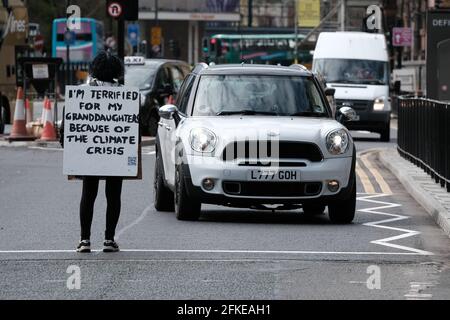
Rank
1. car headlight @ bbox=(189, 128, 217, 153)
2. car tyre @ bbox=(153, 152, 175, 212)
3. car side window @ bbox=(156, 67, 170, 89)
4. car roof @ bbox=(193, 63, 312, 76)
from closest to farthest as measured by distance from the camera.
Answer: car headlight @ bbox=(189, 128, 217, 153) < car roof @ bbox=(193, 63, 312, 76) < car tyre @ bbox=(153, 152, 175, 212) < car side window @ bbox=(156, 67, 170, 89)

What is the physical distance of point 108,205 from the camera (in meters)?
12.8

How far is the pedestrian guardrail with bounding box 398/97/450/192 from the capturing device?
19406 mm

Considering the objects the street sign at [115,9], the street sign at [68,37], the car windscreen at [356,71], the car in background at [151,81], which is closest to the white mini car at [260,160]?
the street sign at [115,9]

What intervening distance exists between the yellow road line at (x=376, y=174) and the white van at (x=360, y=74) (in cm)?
717

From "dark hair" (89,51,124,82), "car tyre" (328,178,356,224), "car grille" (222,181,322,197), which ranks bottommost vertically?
"car tyre" (328,178,356,224)

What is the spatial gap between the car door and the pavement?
279 cm

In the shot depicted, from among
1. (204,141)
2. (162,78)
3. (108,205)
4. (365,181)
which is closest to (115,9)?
(162,78)

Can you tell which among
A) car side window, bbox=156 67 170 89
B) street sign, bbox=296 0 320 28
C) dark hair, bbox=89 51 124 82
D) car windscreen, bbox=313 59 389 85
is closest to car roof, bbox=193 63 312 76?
dark hair, bbox=89 51 124 82

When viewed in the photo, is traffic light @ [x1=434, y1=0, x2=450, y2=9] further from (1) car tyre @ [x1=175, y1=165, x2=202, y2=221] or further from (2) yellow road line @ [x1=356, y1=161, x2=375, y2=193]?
(1) car tyre @ [x1=175, y1=165, x2=202, y2=221]

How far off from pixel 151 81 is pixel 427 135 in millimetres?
11983

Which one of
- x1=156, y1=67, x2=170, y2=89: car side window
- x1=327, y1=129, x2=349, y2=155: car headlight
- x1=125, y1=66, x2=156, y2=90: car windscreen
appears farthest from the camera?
x1=156, y1=67, x2=170, y2=89: car side window

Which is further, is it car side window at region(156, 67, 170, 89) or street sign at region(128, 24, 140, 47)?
street sign at region(128, 24, 140, 47)
